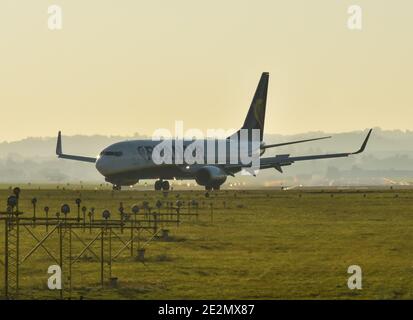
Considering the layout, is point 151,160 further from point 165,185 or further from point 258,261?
point 258,261

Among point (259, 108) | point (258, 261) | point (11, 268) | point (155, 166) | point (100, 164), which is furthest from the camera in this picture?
point (259, 108)

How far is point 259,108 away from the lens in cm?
17538

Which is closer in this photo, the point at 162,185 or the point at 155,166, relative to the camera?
the point at 155,166

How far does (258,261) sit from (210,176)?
9473 centimetres

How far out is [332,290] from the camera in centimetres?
4703

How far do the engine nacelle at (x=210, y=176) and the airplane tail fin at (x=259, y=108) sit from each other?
795 inches

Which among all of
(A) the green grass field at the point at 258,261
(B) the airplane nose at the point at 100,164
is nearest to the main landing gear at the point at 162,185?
(B) the airplane nose at the point at 100,164

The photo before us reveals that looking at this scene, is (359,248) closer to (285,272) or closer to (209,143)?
(285,272)

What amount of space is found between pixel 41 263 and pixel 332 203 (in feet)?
223

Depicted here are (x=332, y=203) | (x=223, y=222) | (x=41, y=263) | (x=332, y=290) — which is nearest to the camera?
(x=332, y=290)

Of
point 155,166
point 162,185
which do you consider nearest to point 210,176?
point 155,166

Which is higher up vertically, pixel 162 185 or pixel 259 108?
pixel 259 108

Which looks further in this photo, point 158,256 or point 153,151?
point 153,151
